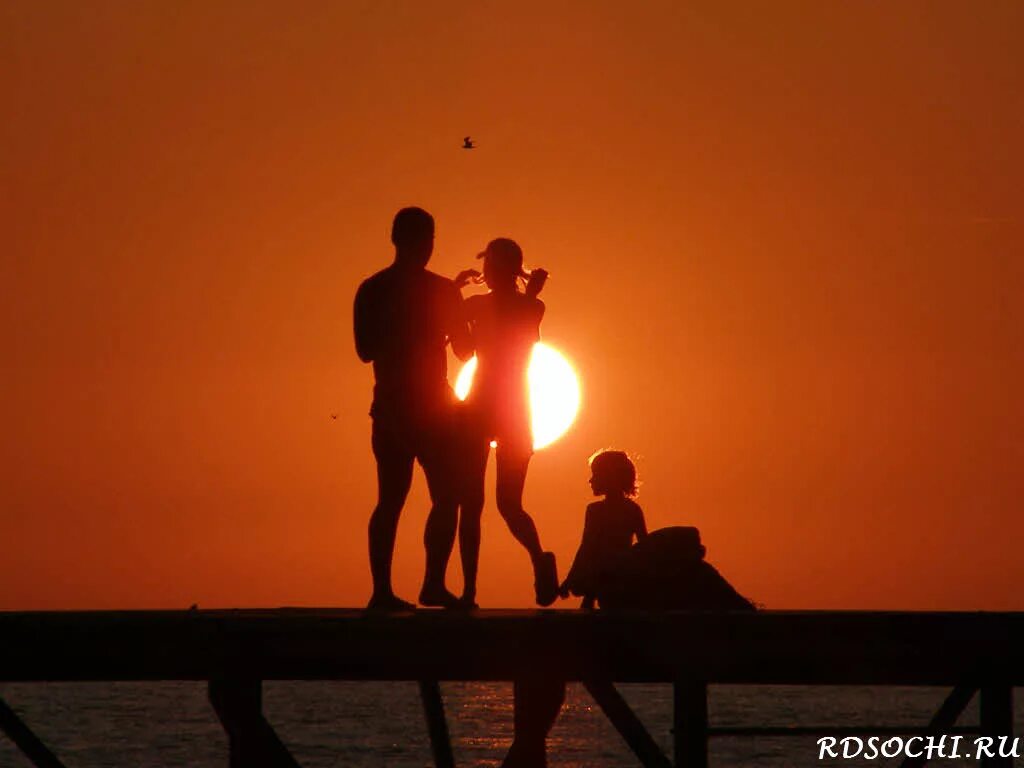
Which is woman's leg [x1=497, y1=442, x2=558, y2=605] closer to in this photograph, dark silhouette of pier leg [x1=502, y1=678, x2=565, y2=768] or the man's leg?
dark silhouette of pier leg [x1=502, y1=678, x2=565, y2=768]

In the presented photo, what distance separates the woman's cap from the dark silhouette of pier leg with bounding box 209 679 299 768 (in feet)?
9.92

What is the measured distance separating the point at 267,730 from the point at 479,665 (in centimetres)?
131

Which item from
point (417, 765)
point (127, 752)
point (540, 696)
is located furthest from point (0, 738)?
point (540, 696)

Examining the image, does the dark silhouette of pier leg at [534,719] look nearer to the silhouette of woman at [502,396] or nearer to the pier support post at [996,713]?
the silhouette of woman at [502,396]

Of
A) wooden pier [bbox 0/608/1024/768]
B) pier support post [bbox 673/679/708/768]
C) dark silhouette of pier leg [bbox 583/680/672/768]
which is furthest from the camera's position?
dark silhouette of pier leg [bbox 583/680/672/768]

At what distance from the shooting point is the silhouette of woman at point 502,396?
11.2 metres

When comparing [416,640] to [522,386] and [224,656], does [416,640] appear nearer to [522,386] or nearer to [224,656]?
[224,656]

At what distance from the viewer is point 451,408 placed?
11062mm

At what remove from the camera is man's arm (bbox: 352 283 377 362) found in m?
10.9

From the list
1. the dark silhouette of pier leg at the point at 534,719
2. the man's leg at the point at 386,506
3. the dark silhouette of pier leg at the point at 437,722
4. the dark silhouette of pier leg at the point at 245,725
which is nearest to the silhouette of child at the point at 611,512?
the dark silhouette of pier leg at the point at 534,719

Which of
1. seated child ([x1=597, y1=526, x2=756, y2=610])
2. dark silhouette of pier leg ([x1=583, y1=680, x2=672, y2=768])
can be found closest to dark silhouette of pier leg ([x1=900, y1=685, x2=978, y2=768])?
seated child ([x1=597, y1=526, x2=756, y2=610])

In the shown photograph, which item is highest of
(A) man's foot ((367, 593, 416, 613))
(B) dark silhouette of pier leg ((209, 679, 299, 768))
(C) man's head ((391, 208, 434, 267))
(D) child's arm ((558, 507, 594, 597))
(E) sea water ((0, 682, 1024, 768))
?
(E) sea water ((0, 682, 1024, 768))

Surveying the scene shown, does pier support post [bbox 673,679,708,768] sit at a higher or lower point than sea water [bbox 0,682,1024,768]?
lower

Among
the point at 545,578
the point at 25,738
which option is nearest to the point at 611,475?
the point at 545,578
